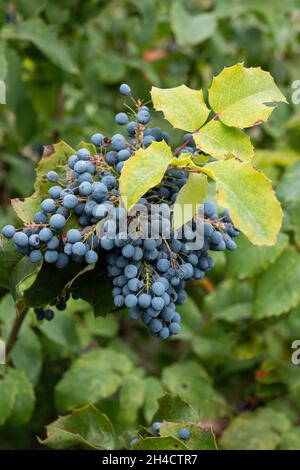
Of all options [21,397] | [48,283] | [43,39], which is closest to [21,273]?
[48,283]

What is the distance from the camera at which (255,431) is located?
1.79 metres

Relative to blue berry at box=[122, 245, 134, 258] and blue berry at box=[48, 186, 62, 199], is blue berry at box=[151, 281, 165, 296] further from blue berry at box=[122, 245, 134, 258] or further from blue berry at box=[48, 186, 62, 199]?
blue berry at box=[48, 186, 62, 199]

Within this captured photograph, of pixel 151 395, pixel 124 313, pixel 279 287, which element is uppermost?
pixel 279 287

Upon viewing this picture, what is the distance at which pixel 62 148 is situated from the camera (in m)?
1.18

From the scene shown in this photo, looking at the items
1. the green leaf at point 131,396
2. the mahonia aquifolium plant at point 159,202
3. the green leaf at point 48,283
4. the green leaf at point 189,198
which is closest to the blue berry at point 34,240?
the mahonia aquifolium plant at point 159,202

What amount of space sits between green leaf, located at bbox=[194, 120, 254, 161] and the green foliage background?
16.5 inches

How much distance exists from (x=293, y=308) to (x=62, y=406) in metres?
0.65

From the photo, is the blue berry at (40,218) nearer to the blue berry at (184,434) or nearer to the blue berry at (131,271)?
the blue berry at (131,271)

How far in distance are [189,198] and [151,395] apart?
92 cm

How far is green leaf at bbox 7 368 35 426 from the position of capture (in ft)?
5.24

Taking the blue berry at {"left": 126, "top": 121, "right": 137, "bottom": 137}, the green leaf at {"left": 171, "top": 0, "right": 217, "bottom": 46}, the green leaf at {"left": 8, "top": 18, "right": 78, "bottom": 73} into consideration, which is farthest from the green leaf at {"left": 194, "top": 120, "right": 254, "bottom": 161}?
the green leaf at {"left": 171, "top": 0, "right": 217, "bottom": 46}

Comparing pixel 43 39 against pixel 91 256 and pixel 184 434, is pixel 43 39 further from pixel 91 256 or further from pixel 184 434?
pixel 184 434

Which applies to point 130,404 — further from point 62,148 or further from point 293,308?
point 62,148
